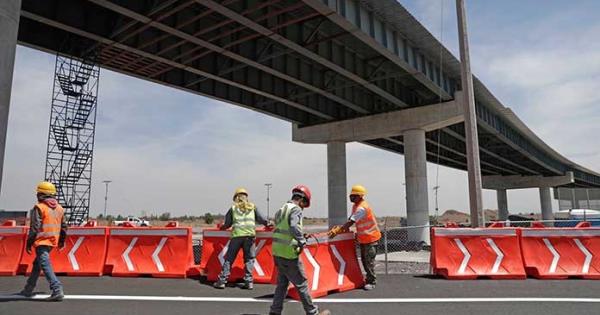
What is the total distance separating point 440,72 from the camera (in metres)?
27.4

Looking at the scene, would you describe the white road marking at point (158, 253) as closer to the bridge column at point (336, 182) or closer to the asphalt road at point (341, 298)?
the asphalt road at point (341, 298)

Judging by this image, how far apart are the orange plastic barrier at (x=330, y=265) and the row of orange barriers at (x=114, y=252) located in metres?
2.99

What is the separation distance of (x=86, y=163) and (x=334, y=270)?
24145 millimetres

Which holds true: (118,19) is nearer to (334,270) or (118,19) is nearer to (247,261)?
(247,261)

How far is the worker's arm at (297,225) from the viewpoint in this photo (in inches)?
235

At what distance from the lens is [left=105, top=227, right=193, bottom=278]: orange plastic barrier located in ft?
31.9

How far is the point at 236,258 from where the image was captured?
9.32 m

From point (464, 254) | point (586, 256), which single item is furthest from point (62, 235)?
point (586, 256)

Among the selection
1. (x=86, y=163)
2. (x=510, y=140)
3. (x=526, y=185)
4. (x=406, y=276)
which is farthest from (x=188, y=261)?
(x=526, y=185)

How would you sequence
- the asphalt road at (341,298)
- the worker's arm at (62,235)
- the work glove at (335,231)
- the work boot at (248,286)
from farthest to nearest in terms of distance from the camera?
the work boot at (248,286) → the work glove at (335,231) → the worker's arm at (62,235) → the asphalt road at (341,298)

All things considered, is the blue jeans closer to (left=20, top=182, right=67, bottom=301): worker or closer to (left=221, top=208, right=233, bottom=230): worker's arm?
(left=20, top=182, right=67, bottom=301): worker

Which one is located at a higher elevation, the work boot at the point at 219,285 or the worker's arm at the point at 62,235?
the worker's arm at the point at 62,235

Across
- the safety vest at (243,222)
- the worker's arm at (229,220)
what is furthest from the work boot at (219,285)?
the worker's arm at (229,220)

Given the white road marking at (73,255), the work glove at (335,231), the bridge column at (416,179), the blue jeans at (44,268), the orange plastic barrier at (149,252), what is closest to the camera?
the blue jeans at (44,268)
